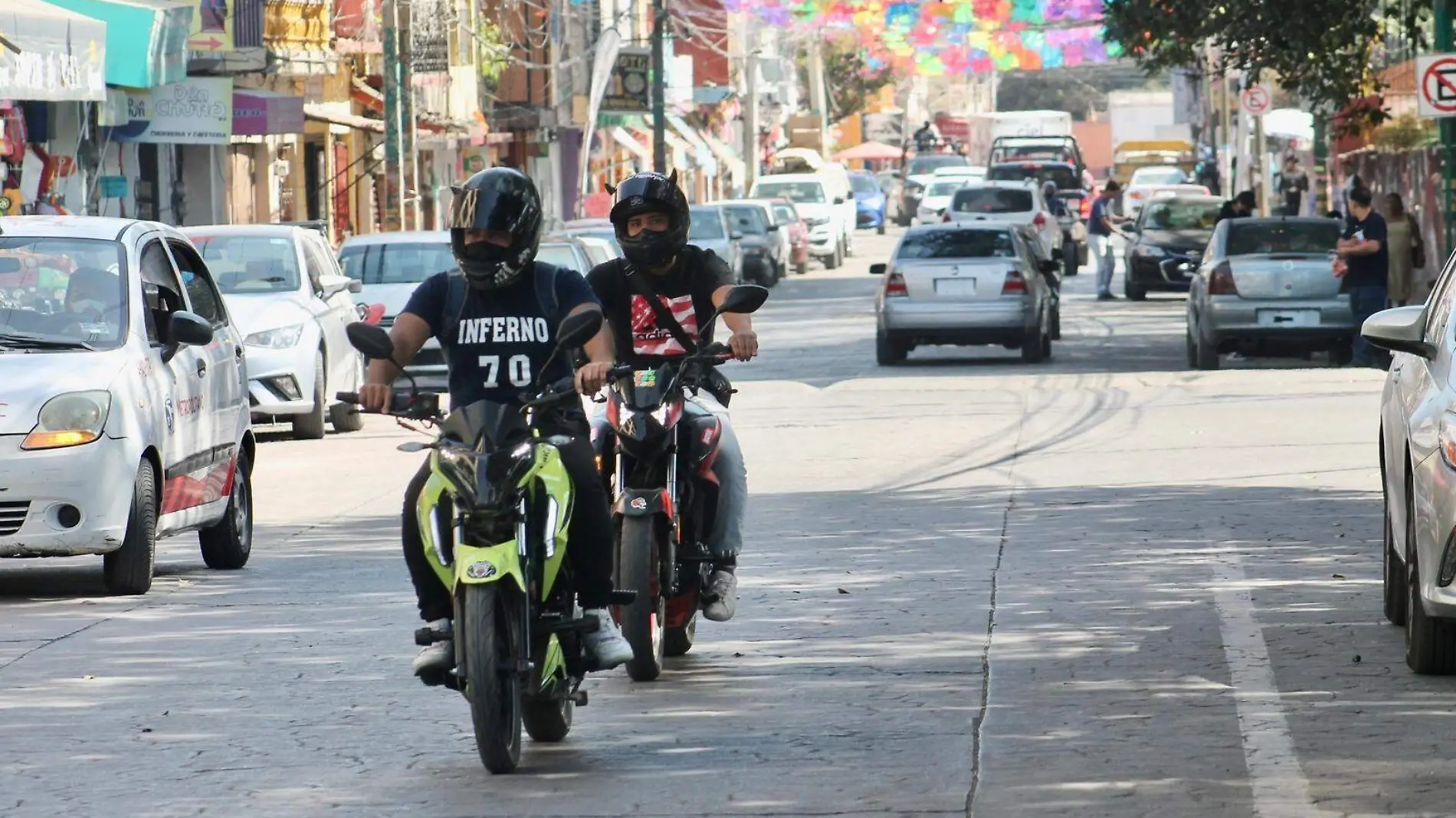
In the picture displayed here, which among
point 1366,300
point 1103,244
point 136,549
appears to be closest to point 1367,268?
point 1366,300

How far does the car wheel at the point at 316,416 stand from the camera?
20219 mm

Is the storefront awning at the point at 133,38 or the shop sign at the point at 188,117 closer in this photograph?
the storefront awning at the point at 133,38

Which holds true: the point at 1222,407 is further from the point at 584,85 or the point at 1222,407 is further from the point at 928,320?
the point at 584,85

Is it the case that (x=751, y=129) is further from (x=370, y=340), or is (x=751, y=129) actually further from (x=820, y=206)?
(x=370, y=340)

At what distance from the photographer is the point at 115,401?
1119cm

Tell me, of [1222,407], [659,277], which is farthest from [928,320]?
[659,277]

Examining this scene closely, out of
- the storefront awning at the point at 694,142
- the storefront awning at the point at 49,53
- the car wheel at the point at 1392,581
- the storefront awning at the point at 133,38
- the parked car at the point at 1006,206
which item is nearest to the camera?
the car wheel at the point at 1392,581

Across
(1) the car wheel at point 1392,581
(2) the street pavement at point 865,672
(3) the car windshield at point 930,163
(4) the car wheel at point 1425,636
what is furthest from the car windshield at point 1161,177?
(4) the car wheel at point 1425,636

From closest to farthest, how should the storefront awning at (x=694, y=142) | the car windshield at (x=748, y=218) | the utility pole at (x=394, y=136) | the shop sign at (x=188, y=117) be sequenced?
the shop sign at (x=188, y=117)
the utility pole at (x=394, y=136)
the car windshield at (x=748, y=218)
the storefront awning at (x=694, y=142)

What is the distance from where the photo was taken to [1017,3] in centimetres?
5141

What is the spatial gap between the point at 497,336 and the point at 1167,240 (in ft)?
103

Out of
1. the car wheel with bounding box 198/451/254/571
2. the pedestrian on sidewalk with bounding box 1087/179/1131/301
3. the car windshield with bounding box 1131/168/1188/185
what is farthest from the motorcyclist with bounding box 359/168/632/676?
the car windshield with bounding box 1131/168/1188/185

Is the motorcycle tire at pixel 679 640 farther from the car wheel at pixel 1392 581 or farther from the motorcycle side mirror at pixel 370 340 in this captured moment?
the car wheel at pixel 1392 581

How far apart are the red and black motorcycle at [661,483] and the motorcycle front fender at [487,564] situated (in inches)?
58.8
